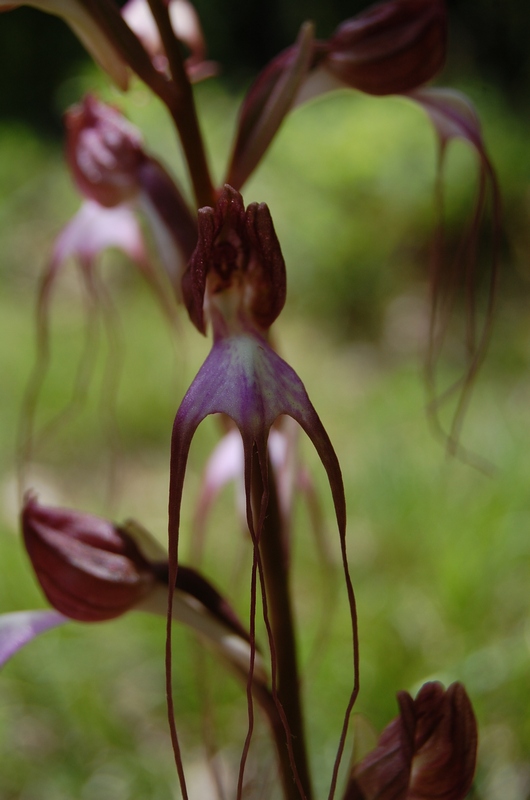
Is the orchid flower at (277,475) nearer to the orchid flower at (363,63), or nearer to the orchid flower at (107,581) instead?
the orchid flower at (107,581)

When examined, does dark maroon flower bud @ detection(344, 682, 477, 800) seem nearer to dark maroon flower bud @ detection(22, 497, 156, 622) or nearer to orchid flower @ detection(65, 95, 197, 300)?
dark maroon flower bud @ detection(22, 497, 156, 622)

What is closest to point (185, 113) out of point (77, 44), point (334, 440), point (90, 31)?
point (90, 31)

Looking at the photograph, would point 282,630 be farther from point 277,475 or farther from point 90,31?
point 90,31

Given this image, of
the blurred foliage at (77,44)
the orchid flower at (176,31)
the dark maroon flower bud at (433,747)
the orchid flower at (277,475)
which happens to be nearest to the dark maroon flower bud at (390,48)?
the orchid flower at (176,31)

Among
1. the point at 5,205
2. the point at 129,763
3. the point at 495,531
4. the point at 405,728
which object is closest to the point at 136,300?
the point at 5,205

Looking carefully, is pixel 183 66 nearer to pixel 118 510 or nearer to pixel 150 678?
pixel 150 678

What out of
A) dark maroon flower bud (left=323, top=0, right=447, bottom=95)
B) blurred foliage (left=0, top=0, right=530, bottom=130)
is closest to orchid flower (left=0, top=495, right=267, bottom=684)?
dark maroon flower bud (left=323, top=0, right=447, bottom=95)
